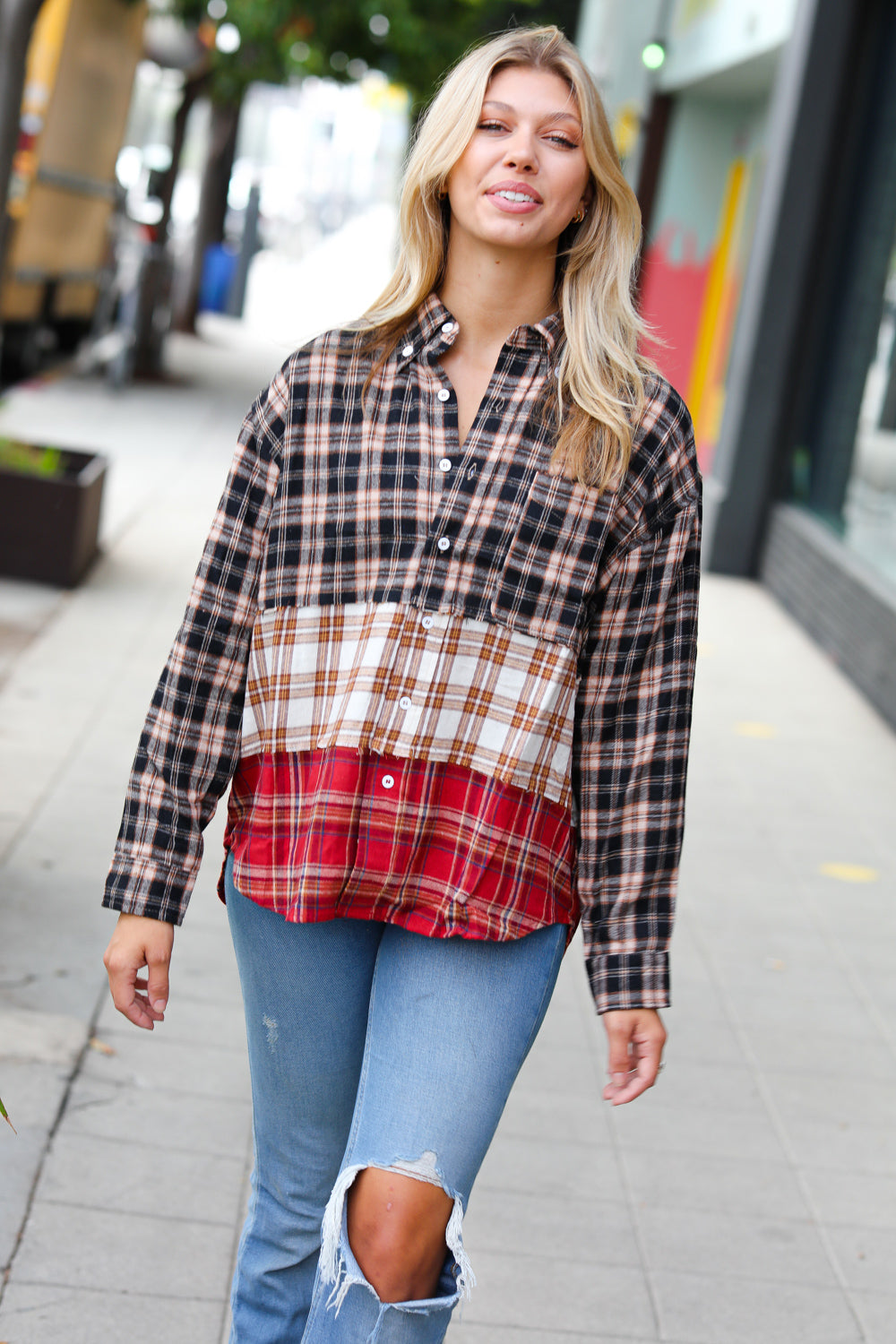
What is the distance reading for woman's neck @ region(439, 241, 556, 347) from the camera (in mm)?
2150

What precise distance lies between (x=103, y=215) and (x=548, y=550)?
1578cm

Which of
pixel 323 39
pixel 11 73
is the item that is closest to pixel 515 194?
pixel 11 73

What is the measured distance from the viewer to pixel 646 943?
2.14 meters

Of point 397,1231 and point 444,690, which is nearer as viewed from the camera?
point 397,1231

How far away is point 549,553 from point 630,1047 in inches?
25.4

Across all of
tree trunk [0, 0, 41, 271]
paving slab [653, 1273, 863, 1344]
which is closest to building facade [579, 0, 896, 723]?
tree trunk [0, 0, 41, 271]

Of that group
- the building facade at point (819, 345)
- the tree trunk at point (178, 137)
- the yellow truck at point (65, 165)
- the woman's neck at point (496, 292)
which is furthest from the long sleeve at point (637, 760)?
the tree trunk at point (178, 137)

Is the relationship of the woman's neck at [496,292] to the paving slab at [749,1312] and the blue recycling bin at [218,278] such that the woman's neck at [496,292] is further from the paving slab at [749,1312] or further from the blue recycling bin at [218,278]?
the blue recycling bin at [218,278]

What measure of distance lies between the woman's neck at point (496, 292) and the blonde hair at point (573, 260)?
0.03 metres

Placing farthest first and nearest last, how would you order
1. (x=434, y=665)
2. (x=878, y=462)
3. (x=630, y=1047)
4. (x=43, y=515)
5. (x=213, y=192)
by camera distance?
(x=213, y=192), (x=878, y=462), (x=43, y=515), (x=630, y=1047), (x=434, y=665)

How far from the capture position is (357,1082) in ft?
7.25

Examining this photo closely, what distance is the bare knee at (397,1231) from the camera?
1.93 m

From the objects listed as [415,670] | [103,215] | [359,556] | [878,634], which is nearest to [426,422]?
[359,556]

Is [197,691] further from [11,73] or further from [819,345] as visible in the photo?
[819,345]
